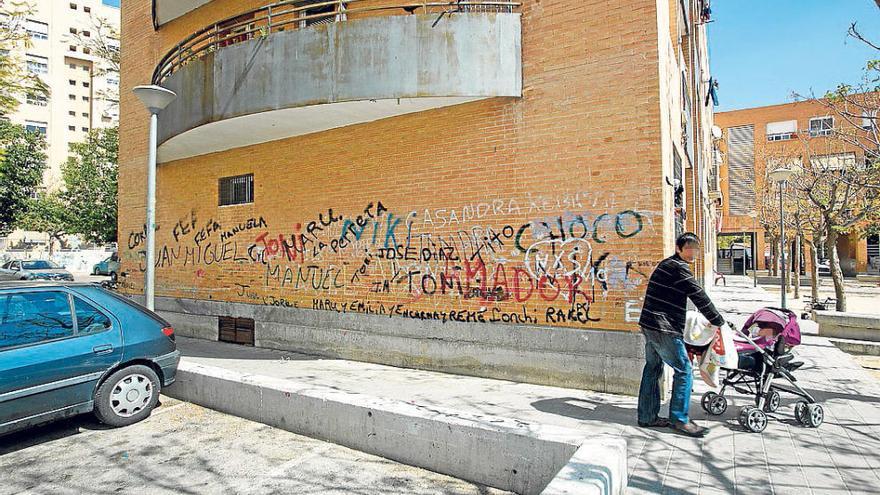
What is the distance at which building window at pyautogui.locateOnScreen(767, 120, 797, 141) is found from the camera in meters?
40.2

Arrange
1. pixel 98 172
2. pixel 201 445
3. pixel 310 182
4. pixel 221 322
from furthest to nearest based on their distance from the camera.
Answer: pixel 98 172 → pixel 221 322 → pixel 310 182 → pixel 201 445

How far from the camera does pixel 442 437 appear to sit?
3.93 meters

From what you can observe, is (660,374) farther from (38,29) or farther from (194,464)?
(38,29)

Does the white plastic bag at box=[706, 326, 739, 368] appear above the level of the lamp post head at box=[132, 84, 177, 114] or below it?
below

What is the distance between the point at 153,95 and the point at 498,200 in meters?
4.99

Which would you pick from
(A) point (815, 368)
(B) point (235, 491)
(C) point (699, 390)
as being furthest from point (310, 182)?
(A) point (815, 368)

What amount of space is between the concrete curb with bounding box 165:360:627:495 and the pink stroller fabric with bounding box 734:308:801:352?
264cm

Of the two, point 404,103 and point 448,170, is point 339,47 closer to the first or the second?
point 404,103

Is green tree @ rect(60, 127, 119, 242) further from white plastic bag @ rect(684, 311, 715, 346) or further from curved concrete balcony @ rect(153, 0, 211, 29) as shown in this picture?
white plastic bag @ rect(684, 311, 715, 346)

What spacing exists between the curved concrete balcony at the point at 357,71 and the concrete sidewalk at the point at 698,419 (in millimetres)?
3937

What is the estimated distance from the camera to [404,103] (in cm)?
747

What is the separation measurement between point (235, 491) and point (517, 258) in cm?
431

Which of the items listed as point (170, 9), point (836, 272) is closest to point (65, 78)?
point (170, 9)

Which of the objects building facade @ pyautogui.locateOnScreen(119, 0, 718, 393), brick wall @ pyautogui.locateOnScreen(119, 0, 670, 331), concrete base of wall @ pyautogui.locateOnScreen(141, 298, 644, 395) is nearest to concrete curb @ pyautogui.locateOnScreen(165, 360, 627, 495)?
concrete base of wall @ pyautogui.locateOnScreen(141, 298, 644, 395)
